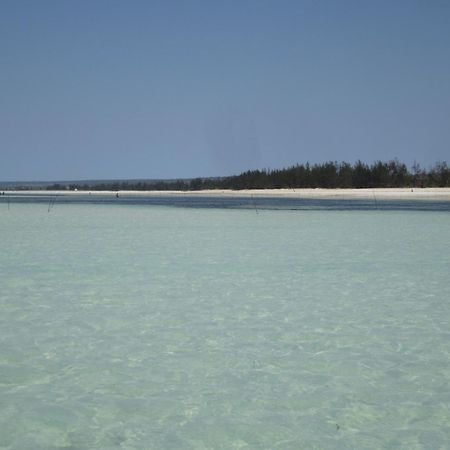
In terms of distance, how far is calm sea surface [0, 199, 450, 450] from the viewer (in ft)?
14.5

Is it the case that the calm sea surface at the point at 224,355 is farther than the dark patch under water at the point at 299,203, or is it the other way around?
the dark patch under water at the point at 299,203

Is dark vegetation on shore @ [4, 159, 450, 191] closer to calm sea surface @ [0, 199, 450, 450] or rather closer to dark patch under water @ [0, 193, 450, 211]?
dark patch under water @ [0, 193, 450, 211]

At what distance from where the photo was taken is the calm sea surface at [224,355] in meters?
4.41

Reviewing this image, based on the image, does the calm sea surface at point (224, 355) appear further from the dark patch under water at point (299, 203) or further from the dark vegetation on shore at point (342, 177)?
the dark vegetation on shore at point (342, 177)

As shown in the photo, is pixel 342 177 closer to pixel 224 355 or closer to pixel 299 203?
pixel 299 203

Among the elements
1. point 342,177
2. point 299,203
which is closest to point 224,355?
point 299,203

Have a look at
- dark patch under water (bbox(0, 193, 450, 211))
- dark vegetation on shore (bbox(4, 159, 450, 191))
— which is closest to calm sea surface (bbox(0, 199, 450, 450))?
dark patch under water (bbox(0, 193, 450, 211))

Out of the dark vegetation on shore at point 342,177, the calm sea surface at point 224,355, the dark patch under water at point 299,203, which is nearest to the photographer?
the calm sea surface at point 224,355

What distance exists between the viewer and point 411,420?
4586 mm

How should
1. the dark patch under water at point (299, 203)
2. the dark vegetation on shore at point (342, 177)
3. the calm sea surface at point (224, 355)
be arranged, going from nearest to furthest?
1. the calm sea surface at point (224, 355)
2. the dark patch under water at point (299, 203)
3. the dark vegetation on shore at point (342, 177)

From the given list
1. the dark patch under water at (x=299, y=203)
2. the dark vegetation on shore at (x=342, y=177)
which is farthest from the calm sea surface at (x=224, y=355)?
the dark vegetation on shore at (x=342, y=177)

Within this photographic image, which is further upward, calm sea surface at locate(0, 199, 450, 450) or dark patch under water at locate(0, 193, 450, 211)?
dark patch under water at locate(0, 193, 450, 211)

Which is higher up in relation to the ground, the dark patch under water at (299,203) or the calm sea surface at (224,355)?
the dark patch under water at (299,203)

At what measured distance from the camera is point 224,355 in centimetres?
626
